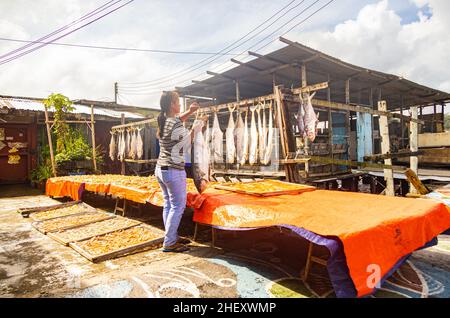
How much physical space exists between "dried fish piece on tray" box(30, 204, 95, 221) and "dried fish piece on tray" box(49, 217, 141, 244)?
4.91ft

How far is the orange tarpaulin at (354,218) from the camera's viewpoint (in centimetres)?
256

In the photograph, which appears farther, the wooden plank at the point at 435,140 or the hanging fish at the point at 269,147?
the wooden plank at the point at 435,140

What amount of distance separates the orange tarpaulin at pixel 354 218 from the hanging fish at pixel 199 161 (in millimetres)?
232

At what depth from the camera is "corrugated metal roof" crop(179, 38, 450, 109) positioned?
9820 mm

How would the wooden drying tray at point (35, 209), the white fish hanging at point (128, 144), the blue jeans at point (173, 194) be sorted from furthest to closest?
the white fish hanging at point (128, 144) < the wooden drying tray at point (35, 209) < the blue jeans at point (173, 194)

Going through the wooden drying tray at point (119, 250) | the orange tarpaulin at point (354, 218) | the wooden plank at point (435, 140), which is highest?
the wooden plank at point (435, 140)

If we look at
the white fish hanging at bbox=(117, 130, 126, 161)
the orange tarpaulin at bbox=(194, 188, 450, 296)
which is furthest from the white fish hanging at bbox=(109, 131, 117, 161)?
the orange tarpaulin at bbox=(194, 188, 450, 296)

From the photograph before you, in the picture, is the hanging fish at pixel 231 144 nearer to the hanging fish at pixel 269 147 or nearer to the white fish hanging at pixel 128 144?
the hanging fish at pixel 269 147

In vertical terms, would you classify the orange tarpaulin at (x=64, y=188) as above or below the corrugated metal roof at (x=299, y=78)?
below

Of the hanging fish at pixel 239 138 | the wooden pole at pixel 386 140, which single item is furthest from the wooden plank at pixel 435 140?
the hanging fish at pixel 239 138

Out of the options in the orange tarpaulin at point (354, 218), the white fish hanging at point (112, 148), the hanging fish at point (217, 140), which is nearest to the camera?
the orange tarpaulin at point (354, 218)
